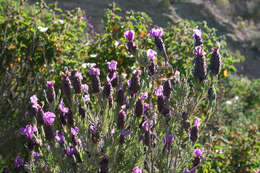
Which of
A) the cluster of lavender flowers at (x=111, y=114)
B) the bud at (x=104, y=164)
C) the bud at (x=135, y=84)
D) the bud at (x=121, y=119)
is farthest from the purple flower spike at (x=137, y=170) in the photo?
the bud at (x=135, y=84)

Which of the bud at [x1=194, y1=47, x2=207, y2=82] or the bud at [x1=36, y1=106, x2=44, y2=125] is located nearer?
the bud at [x1=194, y1=47, x2=207, y2=82]

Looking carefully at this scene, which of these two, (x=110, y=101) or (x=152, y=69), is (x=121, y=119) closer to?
(x=110, y=101)

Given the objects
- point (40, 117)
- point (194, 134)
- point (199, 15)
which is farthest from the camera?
point (199, 15)

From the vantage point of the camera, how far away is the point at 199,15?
13.6 meters


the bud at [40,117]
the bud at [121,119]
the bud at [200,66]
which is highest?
the bud at [200,66]

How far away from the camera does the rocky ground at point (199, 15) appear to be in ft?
33.7

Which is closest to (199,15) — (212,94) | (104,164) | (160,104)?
(160,104)

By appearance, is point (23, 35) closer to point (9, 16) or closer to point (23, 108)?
point (9, 16)

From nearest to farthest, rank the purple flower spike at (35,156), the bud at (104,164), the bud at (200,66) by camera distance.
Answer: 1. the bud at (200,66)
2. the bud at (104,164)
3. the purple flower spike at (35,156)

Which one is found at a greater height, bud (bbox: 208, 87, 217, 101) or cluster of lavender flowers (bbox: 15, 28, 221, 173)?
bud (bbox: 208, 87, 217, 101)

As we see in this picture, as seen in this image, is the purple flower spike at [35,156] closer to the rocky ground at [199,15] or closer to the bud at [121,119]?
the bud at [121,119]

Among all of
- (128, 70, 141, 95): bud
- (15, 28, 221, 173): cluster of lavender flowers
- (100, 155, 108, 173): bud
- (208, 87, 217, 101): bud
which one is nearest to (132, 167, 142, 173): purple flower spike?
(15, 28, 221, 173): cluster of lavender flowers

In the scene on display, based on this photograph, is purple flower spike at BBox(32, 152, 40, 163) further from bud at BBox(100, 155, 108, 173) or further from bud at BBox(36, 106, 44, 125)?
bud at BBox(100, 155, 108, 173)

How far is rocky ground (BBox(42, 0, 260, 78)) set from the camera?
33.7 ft
